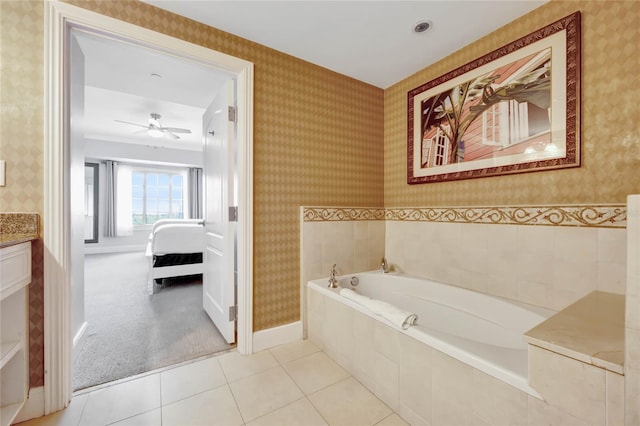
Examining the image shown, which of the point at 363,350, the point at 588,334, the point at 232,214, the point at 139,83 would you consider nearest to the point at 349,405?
the point at 363,350

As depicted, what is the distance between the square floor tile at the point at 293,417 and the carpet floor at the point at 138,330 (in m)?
0.82

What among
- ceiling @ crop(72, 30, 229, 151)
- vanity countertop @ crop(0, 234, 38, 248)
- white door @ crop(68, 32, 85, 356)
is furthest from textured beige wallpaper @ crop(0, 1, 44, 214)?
white door @ crop(68, 32, 85, 356)

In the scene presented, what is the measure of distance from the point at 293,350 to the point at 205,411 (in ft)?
2.40

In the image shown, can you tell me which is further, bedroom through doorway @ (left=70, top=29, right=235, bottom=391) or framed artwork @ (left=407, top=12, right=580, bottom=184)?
bedroom through doorway @ (left=70, top=29, right=235, bottom=391)

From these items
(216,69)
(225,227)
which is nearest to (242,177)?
(225,227)

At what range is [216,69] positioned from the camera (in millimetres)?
1882

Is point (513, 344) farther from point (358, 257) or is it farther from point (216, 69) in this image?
point (216, 69)

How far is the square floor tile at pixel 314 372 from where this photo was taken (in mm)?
1584

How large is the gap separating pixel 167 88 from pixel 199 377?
266 cm

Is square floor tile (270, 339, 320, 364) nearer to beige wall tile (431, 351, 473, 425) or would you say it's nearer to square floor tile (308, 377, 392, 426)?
square floor tile (308, 377, 392, 426)

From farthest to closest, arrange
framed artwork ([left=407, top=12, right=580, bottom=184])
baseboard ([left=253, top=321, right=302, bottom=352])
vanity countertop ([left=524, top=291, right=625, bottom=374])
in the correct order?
baseboard ([left=253, top=321, right=302, bottom=352]), framed artwork ([left=407, top=12, right=580, bottom=184]), vanity countertop ([left=524, top=291, right=625, bottom=374])

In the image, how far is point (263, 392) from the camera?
4.98 ft

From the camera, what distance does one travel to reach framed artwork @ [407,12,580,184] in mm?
1504

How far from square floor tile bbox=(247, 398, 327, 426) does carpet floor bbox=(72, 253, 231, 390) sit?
820mm
